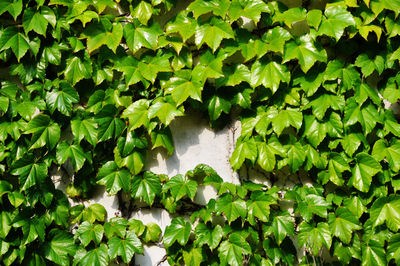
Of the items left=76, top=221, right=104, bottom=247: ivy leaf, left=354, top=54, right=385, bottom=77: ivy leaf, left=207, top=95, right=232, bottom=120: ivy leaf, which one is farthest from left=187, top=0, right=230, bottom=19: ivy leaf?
left=76, top=221, right=104, bottom=247: ivy leaf

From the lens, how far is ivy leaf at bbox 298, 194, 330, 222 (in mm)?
2025

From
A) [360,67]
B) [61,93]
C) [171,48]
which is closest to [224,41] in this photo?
[171,48]

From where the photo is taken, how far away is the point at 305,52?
1.99 metres

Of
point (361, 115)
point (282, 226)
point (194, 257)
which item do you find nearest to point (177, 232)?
point (194, 257)

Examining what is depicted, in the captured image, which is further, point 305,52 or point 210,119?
point 210,119

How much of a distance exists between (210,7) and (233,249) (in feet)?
4.70

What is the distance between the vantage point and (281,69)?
2047 mm

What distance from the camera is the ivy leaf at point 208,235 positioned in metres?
2.06

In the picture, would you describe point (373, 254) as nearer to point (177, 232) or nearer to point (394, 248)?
point (394, 248)

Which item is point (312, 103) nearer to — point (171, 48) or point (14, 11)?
point (171, 48)

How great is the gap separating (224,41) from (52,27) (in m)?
1.04

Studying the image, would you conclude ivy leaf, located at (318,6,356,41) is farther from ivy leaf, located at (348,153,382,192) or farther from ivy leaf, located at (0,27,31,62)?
ivy leaf, located at (0,27,31,62)

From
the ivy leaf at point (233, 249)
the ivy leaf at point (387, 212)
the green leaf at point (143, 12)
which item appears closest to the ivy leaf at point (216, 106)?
the green leaf at point (143, 12)

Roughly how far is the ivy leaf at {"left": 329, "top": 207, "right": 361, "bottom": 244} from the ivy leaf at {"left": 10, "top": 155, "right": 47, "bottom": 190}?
1771mm
